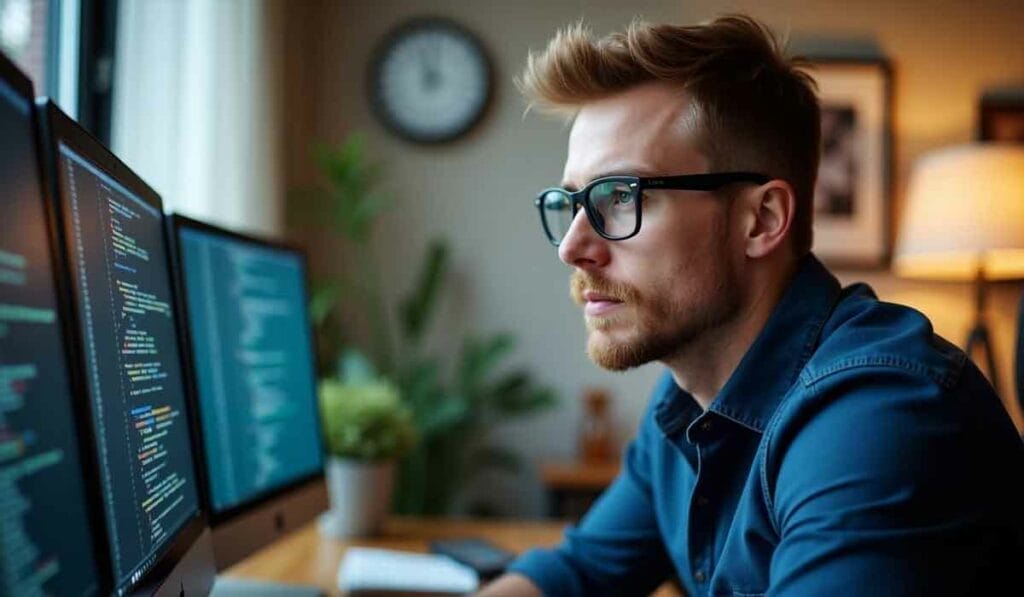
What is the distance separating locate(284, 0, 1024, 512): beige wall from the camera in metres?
3.14

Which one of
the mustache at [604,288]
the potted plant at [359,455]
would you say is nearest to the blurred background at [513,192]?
the potted plant at [359,455]

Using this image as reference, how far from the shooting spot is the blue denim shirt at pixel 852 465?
2.30ft

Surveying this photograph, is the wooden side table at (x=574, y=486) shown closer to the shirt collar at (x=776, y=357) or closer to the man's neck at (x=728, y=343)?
the man's neck at (x=728, y=343)

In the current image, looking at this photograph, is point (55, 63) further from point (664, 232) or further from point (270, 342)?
point (664, 232)

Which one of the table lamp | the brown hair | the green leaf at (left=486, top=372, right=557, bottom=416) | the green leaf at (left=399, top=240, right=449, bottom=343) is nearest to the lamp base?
the table lamp

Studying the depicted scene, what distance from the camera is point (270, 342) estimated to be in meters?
1.29

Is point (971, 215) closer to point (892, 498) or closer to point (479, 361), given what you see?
point (479, 361)

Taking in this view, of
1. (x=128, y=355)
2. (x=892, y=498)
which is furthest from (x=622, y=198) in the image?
(x=128, y=355)

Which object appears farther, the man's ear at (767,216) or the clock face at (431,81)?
the clock face at (431,81)

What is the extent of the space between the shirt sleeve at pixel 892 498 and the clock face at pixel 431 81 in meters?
2.52

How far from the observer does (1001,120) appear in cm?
313

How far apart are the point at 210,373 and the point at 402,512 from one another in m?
1.80

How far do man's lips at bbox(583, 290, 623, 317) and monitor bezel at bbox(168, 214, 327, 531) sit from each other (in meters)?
0.49

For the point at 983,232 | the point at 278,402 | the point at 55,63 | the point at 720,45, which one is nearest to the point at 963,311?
the point at 983,232
